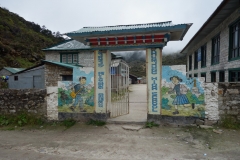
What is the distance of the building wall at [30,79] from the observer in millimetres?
14000

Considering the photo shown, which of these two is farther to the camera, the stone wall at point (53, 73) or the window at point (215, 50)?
the stone wall at point (53, 73)

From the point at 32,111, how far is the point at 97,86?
2898mm

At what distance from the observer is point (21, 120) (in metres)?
6.20

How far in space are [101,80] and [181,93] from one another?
9.73 feet

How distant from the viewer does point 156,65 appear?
5.61 m

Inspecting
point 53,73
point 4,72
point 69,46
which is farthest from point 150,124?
point 4,72

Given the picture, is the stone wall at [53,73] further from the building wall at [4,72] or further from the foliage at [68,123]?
the building wall at [4,72]

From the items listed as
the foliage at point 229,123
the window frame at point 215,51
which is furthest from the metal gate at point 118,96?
the window frame at point 215,51

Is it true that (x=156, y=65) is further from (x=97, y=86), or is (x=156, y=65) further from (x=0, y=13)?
(x=0, y=13)

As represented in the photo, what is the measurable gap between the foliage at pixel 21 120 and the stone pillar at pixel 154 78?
4435 mm

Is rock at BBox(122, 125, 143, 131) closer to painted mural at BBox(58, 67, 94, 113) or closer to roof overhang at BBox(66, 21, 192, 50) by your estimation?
painted mural at BBox(58, 67, 94, 113)

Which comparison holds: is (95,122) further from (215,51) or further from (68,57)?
(68,57)

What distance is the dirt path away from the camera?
12.3 feet

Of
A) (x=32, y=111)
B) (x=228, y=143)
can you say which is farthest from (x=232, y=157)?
(x=32, y=111)
